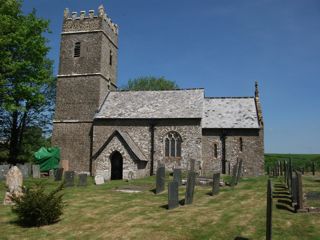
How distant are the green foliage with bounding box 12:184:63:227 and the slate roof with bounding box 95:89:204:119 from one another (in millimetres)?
19094

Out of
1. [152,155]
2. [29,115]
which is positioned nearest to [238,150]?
[152,155]

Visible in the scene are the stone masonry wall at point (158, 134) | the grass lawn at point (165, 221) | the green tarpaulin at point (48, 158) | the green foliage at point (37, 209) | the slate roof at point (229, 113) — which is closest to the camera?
the grass lawn at point (165, 221)

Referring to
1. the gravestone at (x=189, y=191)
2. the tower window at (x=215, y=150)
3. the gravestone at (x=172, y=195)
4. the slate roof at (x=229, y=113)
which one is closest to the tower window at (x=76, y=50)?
the slate roof at (x=229, y=113)

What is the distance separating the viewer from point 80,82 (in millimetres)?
33344

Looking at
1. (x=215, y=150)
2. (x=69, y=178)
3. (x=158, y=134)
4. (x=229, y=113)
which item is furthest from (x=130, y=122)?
(x=69, y=178)

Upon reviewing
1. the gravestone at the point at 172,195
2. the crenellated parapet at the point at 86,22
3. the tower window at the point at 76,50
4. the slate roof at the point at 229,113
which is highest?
the crenellated parapet at the point at 86,22

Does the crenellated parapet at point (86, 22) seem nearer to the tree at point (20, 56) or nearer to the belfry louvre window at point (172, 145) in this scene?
the tree at point (20, 56)

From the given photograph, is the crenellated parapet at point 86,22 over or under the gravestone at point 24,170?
over

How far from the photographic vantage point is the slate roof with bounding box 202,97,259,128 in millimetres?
29858

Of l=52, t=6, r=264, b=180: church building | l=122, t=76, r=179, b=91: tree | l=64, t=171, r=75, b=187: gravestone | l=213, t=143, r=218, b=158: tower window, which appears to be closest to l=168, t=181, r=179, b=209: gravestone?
l=64, t=171, r=75, b=187: gravestone

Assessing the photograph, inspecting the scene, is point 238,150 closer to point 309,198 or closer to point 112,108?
point 112,108

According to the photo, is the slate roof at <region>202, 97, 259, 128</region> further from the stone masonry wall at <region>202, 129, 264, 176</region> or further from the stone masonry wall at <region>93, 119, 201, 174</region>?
the stone masonry wall at <region>93, 119, 201, 174</region>

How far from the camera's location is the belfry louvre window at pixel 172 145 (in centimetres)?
2983

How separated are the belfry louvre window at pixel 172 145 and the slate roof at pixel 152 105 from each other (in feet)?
5.83
